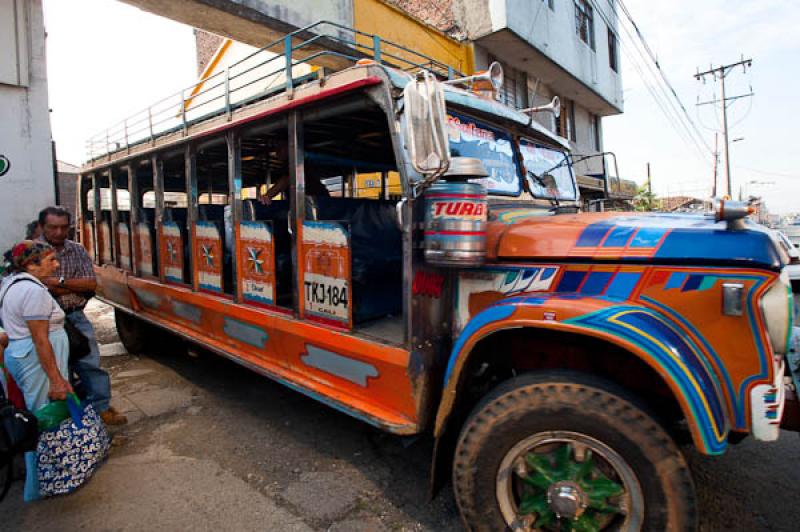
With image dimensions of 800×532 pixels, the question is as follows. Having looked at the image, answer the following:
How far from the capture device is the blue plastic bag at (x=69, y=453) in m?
2.82

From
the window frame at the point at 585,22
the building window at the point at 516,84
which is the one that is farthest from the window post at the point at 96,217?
the window frame at the point at 585,22

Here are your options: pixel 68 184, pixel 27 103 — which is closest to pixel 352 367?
pixel 27 103

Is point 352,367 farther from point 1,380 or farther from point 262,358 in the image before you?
point 1,380

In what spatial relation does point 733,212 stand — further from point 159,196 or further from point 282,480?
point 159,196

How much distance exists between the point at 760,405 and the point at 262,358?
9.92ft

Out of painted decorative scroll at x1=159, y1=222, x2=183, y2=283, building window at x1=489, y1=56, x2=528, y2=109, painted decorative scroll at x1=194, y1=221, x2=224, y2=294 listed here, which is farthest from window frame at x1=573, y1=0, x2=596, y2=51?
painted decorative scroll at x1=194, y1=221, x2=224, y2=294

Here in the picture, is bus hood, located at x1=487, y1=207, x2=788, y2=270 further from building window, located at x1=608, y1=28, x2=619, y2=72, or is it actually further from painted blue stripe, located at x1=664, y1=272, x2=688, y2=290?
building window, located at x1=608, y1=28, x2=619, y2=72

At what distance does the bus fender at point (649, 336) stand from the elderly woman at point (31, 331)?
262cm

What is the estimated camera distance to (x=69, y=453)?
113 inches

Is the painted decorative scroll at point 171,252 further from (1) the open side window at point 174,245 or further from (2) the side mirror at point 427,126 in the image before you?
(2) the side mirror at point 427,126

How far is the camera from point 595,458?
198cm

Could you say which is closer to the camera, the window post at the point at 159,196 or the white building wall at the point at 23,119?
the window post at the point at 159,196

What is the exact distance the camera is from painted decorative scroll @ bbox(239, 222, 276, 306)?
3492 millimetres

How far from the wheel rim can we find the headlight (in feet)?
2.36
